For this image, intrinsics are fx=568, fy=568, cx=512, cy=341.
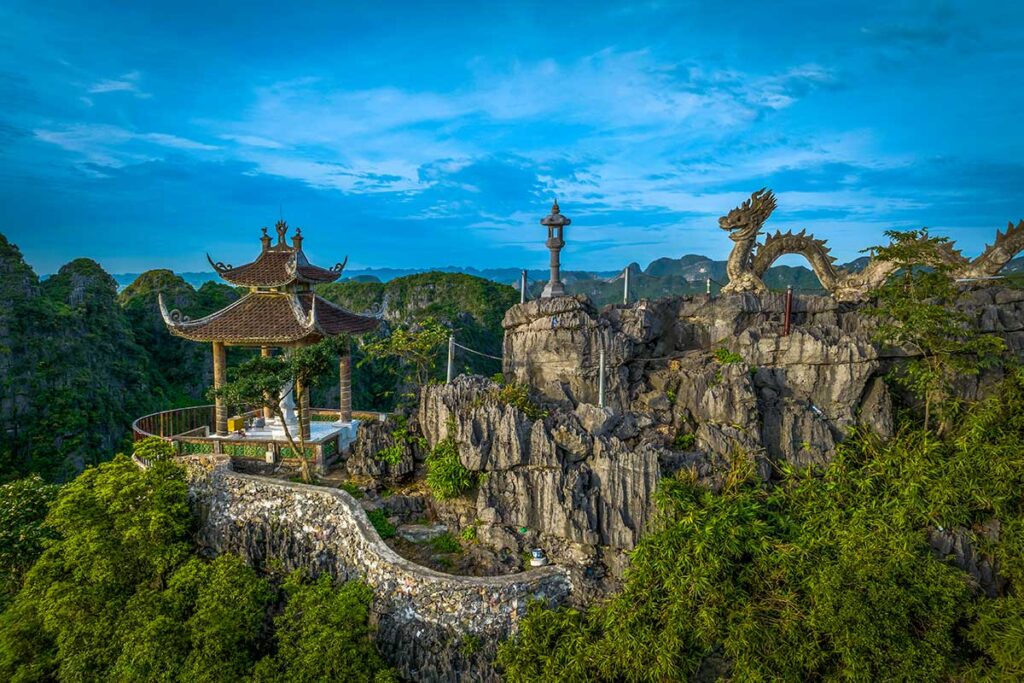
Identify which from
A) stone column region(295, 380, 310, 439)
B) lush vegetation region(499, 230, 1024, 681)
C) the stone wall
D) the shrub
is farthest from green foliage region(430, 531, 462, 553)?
stone column region(295, 380, 310, 439)

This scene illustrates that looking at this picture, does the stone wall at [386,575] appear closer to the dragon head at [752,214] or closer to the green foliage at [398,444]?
the green foliage at [398,444]

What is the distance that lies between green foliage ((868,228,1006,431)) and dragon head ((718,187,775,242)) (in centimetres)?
379

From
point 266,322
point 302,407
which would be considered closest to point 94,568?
point 302,407

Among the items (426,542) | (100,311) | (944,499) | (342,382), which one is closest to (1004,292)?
(944,499)

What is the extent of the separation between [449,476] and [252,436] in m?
6.56

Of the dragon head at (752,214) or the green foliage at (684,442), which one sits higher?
the dragon head at (752,214)

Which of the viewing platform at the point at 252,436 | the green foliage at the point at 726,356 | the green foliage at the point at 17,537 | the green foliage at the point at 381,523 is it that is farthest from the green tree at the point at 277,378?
the green foliage at the point at 726,356

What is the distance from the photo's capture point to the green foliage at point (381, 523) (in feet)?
40.7

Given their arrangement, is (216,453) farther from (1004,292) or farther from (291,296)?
(1004,292)

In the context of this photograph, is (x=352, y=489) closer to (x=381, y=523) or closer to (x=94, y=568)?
(x=381, y=523)

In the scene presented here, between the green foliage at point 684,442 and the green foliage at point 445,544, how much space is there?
17.2ft

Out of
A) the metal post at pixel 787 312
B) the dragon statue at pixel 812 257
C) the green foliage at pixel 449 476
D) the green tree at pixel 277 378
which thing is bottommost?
the green foliage at pixel 449 476

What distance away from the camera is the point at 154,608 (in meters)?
11.2

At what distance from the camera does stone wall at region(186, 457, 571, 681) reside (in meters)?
10.7
